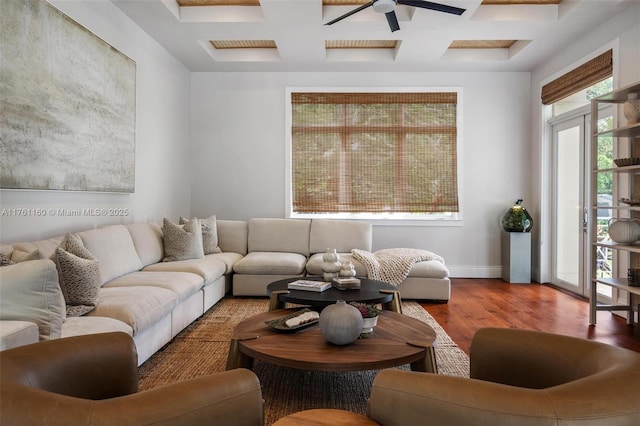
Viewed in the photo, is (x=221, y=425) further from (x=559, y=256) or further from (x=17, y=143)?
(x=559, y=256)

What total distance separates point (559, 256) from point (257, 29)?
182 inches

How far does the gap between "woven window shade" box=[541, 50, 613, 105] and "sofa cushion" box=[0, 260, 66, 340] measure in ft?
16.3

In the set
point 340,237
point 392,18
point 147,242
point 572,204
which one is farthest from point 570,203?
point 147,242

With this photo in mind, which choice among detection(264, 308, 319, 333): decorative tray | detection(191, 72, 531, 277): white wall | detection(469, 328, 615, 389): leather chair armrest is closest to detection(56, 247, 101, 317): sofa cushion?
detection(264, 308, 319, 333): decorative tray

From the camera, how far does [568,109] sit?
5258 mm

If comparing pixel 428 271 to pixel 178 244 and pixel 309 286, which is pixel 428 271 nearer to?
pixel 309 286

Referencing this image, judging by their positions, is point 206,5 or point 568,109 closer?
point 206,5

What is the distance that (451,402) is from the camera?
104 cm

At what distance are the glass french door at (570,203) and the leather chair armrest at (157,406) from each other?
477 centimetres

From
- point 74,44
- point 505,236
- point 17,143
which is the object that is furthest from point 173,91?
point 505,236

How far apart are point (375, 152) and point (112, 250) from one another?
3.79m

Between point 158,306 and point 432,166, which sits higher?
point 432,166

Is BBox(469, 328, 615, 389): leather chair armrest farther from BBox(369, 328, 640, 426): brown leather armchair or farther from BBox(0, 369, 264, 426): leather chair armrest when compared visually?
BBox(0, 369, 264, 426): leather chair armrest

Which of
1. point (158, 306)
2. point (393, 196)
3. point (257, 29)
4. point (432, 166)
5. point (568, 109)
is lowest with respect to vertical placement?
point (158, 306)
